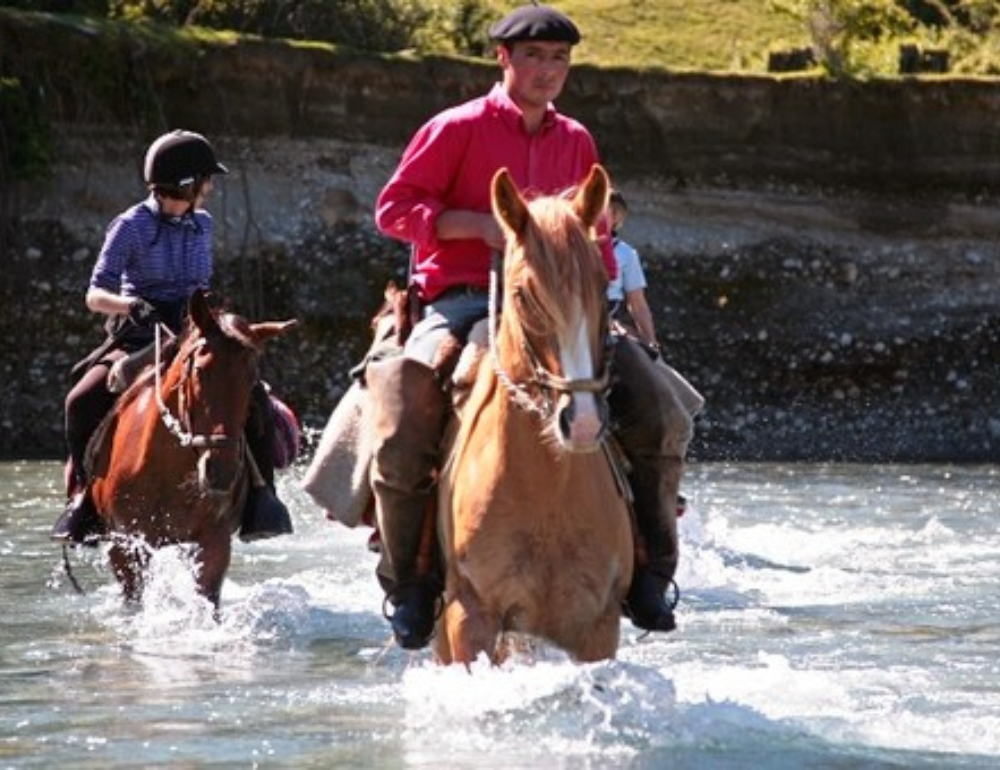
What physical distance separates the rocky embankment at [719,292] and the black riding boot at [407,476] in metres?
14.5

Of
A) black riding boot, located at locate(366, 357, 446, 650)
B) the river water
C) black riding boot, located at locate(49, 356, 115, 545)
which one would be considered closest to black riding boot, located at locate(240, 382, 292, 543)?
the river water

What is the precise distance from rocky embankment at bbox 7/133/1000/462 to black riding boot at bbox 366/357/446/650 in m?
14.5

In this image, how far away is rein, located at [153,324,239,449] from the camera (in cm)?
1332

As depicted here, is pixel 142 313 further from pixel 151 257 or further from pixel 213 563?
pixel 213 563

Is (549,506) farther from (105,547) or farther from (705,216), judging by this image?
(705,216)

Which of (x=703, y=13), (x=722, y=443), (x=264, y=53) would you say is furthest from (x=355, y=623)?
(x=703, y=13)

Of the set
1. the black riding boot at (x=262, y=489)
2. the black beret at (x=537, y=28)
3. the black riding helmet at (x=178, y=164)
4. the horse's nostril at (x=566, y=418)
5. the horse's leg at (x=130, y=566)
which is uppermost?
the black beret at (x=537, y=28)

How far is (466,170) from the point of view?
10.6 meters

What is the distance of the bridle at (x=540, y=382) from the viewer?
927 cm

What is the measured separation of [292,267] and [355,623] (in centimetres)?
1262

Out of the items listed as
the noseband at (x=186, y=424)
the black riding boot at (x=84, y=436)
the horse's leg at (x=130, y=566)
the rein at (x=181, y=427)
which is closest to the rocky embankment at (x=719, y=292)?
the black riding boot at (x=84, y=436)

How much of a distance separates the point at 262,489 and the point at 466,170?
3889mm

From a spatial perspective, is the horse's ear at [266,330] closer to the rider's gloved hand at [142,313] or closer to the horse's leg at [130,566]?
the rider's gloved hand at [142,313]

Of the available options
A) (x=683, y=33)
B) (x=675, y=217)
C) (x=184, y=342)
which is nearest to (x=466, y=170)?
(x=184, y=342)
